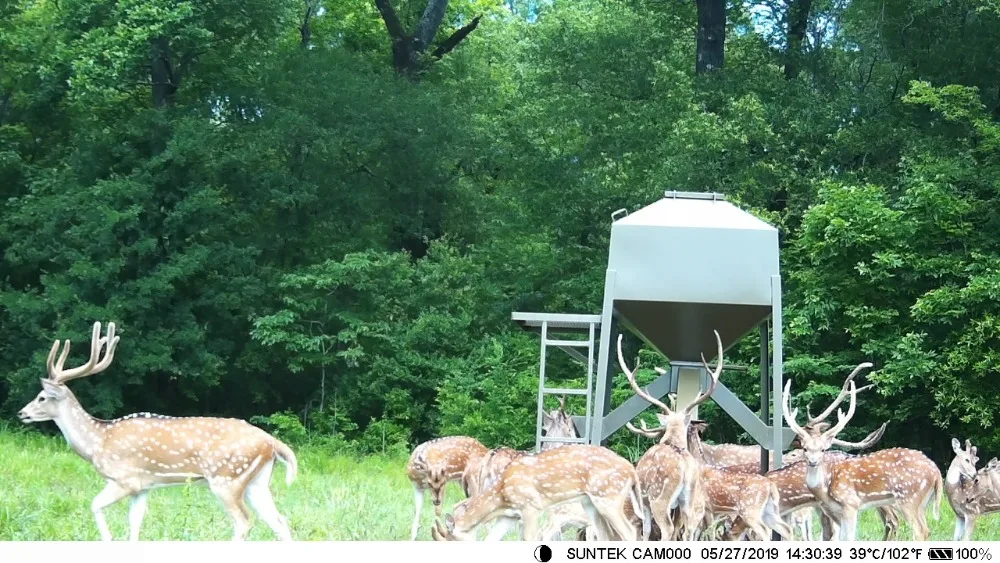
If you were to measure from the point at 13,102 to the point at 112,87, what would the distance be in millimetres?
3367

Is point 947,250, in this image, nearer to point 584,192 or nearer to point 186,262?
point 584,192

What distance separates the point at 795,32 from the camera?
20844mm

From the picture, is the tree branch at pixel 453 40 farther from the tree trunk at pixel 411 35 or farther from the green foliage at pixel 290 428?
the green foliage at pixel 290 428

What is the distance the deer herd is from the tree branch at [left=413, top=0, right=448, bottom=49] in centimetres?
1553

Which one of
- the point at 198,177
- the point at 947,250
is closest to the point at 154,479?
the point at 947,250

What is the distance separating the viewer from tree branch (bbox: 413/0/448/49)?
23312 mm

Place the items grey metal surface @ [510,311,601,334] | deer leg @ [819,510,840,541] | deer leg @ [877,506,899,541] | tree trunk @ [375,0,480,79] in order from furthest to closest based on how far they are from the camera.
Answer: tree trunk @ [375,0,480,79]
grey metal surface @ [510,311,601,334]
deer leg @ [877,506,899,541]
deer leg @ [819,510,840,541]

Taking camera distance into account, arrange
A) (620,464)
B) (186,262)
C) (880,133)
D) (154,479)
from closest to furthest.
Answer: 1. (620,464)
2. (154,479)
3. (880,133)
4. (186,262)

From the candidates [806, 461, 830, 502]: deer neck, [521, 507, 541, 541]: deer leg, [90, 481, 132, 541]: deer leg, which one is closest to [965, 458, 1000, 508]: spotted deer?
[806, 461, 830, 502]: deer neck

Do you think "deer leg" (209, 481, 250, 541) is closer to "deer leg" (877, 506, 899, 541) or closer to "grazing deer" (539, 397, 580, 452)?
"grazing deer" (539, 397, 580, 452)

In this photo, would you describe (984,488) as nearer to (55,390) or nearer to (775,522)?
(775,522)

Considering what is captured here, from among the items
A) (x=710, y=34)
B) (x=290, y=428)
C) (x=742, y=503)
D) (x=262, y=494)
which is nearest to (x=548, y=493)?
(x=742, y=503)

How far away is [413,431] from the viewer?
2048 cm

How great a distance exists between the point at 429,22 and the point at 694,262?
50.2 feet
